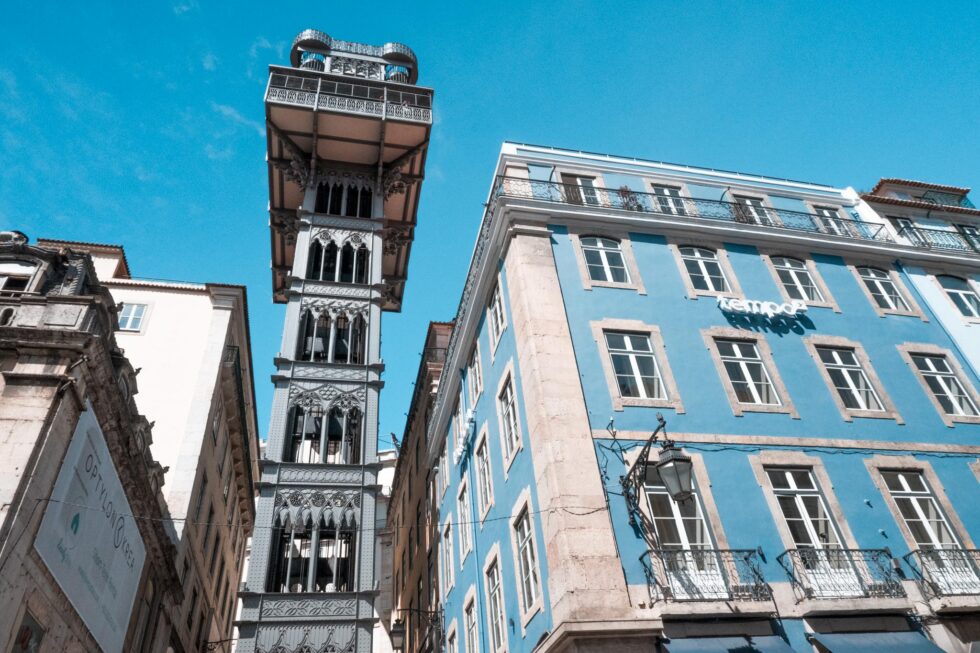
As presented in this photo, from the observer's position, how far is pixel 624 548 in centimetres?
1258

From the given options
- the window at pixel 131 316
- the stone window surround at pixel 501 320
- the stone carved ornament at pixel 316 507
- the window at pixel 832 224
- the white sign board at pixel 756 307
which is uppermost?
the window at pixel 131 316

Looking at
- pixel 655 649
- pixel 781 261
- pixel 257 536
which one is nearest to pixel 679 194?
pixel 781 261

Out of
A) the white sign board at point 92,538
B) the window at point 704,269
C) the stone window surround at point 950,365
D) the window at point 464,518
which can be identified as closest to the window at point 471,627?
the window at point 464,518

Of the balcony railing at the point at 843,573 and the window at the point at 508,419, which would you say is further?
the window at the point at 508,419

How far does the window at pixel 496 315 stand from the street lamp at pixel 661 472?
19.3ft

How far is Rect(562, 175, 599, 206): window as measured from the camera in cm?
1971

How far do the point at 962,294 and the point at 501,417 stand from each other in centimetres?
1531

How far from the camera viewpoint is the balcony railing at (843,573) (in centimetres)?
1273

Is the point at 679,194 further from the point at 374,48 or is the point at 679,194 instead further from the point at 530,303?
the point at 374,48

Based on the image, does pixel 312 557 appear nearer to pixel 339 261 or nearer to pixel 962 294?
pixel 339 261

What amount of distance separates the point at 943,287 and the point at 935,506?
908 cm

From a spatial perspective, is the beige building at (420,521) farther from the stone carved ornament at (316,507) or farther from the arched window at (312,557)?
the stone carved ornament at (316,507)

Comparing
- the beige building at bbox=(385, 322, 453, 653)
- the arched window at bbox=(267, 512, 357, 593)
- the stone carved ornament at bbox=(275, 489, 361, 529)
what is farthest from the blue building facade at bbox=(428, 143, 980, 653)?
the stone carved ornament at bbox=(275, 489, 361, 529)

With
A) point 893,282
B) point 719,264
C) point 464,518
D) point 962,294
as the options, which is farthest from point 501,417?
point 962,294
